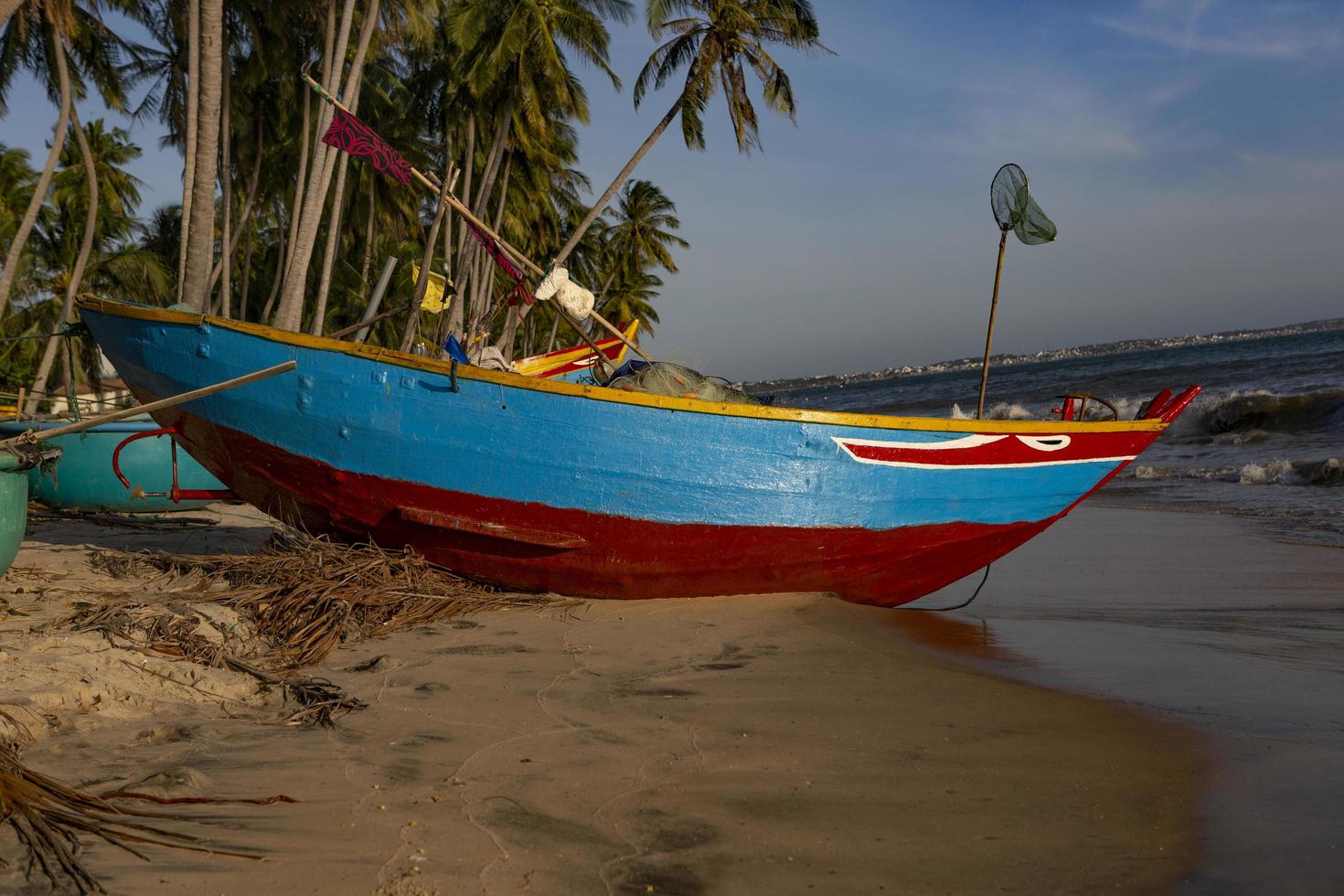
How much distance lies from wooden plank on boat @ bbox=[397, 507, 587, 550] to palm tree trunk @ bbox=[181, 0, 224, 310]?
672 centimetres

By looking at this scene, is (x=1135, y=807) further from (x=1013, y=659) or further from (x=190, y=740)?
(x=190, y=740)

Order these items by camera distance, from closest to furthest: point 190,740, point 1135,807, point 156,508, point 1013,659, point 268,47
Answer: point 1135,807, point 190,740, point 1013,659, point 156,508, point 268,47

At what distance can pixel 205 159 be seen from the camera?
32.9 ft

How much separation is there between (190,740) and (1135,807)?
8.54 feet

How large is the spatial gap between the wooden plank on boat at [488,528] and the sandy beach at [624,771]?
74cm

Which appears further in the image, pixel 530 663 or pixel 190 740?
pixel 530 663

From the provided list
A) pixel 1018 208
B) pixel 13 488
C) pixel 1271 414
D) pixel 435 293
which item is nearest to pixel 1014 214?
pixel 1018 208

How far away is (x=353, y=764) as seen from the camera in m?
2.61

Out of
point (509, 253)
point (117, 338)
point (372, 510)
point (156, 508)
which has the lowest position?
point (156, 508)

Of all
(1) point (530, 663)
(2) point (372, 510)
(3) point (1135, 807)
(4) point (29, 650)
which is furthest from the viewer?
(2) point (372, 510)

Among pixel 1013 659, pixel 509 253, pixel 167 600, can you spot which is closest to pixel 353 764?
pixel 167 600

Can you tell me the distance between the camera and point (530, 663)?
3779 mm

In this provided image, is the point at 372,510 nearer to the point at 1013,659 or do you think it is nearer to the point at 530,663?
the point at 530,663

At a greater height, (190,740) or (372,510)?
(372,510)
